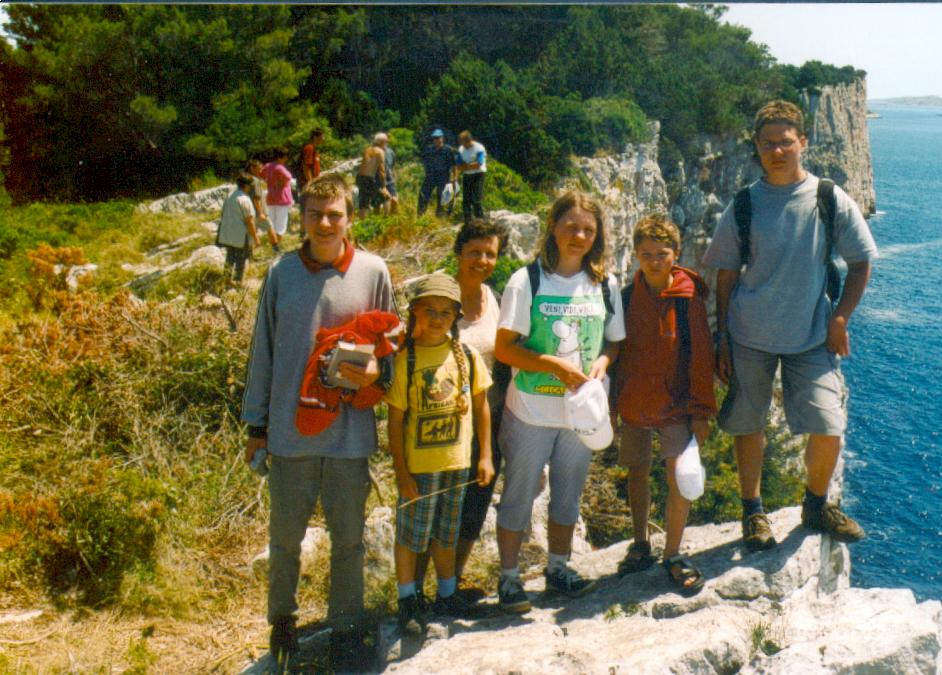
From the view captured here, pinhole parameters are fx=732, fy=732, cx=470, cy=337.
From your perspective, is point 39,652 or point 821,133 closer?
point 39,652

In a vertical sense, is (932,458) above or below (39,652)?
below

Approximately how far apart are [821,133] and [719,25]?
36.3ft

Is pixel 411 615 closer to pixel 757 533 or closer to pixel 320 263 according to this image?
pixel 320 263

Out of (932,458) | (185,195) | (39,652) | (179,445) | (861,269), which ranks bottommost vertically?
(932,458)

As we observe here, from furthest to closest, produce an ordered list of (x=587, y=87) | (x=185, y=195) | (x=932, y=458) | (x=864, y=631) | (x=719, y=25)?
(x=719, y=25) → (x=932, y=458) → (x=587, y=87) → (x=185, y=195) → (x=864, y=631)

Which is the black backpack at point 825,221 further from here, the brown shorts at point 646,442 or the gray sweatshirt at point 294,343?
the gray sweatshirt at point 294,343

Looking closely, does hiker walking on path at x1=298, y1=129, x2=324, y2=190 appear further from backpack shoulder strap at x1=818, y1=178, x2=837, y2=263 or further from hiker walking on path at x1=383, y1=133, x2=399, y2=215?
backpack shoulder strap at x1=818, y1=178, x2=837, y2=263

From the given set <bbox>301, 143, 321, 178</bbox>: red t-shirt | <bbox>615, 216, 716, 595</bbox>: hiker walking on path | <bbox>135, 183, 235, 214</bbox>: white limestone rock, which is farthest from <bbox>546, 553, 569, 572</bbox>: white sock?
<bbox>135, 183, 235, 214</bbox>: white limestone rock

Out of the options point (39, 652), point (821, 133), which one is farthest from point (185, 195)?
point (821, 133)

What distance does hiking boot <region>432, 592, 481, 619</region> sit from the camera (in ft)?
12.2

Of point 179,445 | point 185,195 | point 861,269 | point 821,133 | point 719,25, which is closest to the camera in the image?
point 861,269

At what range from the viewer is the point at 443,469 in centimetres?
341

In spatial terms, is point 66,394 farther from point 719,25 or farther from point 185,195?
point 719,25

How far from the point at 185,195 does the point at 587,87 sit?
15362 mm
